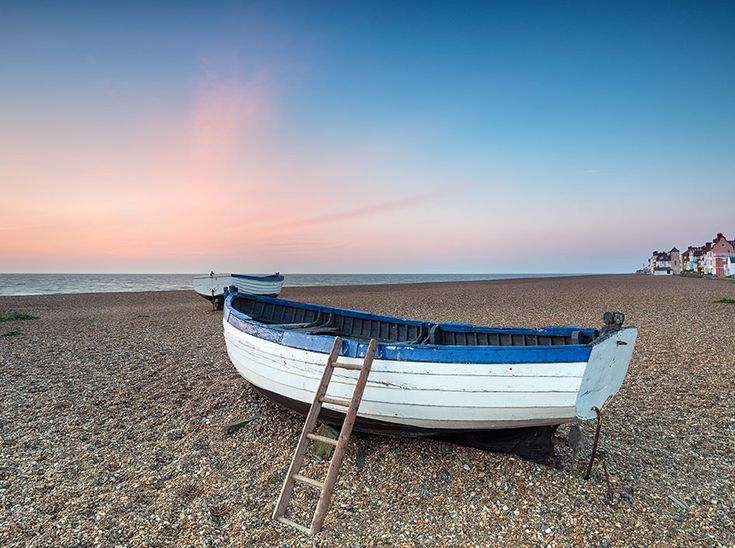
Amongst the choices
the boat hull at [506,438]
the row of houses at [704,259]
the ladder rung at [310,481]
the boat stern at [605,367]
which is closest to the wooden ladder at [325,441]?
the ladder rung at [310,481]

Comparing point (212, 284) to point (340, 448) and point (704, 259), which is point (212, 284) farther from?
point (704, 259)

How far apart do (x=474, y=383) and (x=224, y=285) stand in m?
20.3

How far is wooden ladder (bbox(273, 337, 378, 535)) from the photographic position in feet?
14.8

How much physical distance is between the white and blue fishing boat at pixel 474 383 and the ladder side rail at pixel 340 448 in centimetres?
18

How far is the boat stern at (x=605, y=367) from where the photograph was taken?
467 cm

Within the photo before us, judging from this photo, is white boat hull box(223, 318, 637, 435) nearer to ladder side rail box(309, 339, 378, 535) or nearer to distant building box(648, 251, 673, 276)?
ladder side rail box(309, 339, 378, 535)

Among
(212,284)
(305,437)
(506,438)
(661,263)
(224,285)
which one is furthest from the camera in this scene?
(661,263)

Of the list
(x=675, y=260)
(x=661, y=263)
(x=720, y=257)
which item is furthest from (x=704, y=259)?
(x=661, y=263)

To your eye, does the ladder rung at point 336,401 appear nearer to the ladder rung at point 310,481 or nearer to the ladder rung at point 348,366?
the ladder rung at point 348,366

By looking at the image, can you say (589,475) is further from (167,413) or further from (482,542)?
(167,413)

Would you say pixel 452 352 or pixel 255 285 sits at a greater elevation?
pixel 255 285

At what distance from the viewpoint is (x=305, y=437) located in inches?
200

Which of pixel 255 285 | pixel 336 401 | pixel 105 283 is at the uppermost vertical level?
pixel 255 285

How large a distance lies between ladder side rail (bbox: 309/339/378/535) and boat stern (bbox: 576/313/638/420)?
241 centimetres
